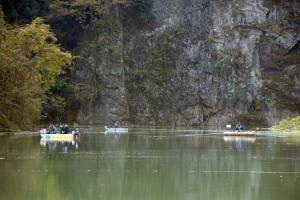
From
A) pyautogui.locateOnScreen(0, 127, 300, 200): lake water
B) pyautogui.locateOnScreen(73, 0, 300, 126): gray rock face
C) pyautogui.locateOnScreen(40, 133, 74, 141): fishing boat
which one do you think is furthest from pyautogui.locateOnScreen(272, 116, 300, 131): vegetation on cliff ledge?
pyautogui.locateOnScreen(0, 127, 300, 200): lake water

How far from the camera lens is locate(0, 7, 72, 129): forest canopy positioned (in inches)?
1976

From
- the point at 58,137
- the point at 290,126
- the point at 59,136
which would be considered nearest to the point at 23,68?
the point at 59,136

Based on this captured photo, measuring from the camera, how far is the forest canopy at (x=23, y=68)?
50.2 metres

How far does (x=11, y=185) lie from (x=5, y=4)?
1623 inches

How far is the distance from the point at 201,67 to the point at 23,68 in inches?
1250

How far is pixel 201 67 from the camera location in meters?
78.9

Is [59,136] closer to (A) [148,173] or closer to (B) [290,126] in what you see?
(A) [148,173]

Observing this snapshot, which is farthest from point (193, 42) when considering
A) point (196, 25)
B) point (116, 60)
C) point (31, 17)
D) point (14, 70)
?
point (14, 70)

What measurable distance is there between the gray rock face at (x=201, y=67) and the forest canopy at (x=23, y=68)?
846 inches

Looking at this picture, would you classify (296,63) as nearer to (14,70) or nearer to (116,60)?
(116,60)

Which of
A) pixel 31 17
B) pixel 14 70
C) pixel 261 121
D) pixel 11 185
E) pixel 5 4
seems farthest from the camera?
pixel 261 121

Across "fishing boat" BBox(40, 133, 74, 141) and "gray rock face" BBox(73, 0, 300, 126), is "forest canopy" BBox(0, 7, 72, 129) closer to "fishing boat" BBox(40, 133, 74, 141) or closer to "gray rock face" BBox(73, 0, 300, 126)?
"fishing boat" BBox(40, 133, 74, 141)

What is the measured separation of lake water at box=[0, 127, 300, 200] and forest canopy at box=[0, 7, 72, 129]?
14463 millimetres

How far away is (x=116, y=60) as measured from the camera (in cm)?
7844
